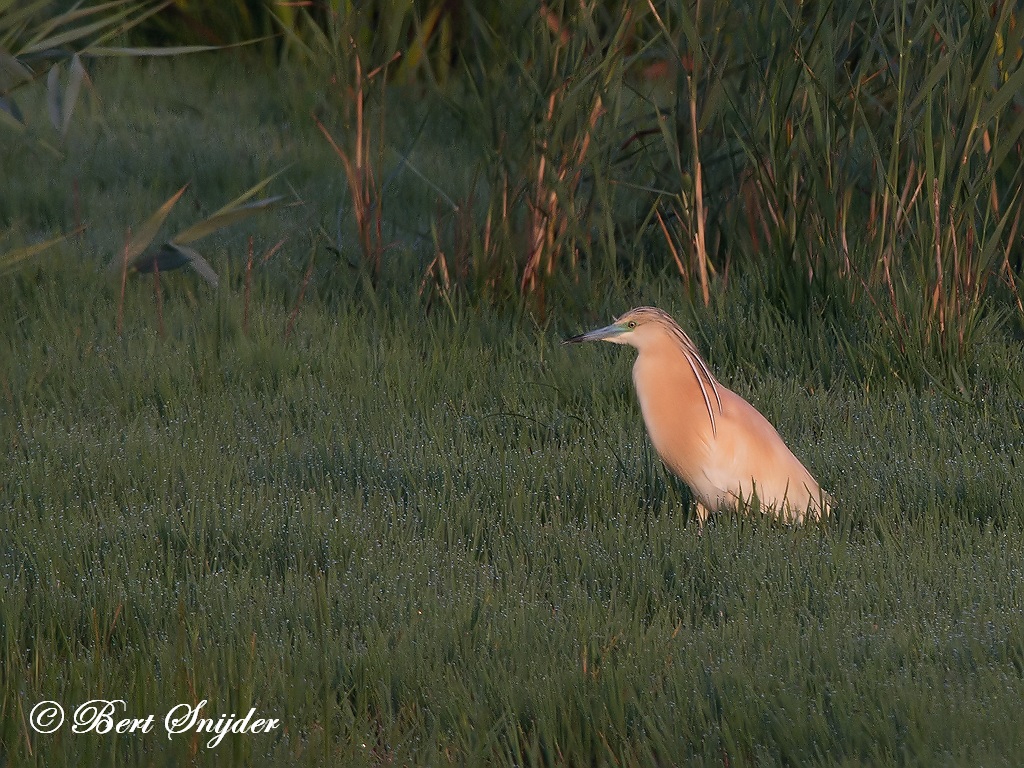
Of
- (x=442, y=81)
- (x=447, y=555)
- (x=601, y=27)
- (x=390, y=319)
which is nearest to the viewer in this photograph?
(x=447, y=555)

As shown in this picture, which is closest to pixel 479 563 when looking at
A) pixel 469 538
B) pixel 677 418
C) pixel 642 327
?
pixel 469 538

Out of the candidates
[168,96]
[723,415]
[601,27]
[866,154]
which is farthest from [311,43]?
[723,415]

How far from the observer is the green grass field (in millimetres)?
2359

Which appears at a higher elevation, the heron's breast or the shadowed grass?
the heron's breast

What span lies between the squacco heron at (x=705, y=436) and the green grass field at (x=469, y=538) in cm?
8

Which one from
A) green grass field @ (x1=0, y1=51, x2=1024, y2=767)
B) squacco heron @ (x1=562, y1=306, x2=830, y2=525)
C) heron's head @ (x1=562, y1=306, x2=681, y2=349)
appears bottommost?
green grass field @ (x1=0, y1=51, x2=1024, y2=767)

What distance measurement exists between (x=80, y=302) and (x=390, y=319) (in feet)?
3.68

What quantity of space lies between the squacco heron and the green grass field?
0.27ft

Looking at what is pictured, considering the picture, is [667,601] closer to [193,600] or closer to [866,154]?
[193,600]

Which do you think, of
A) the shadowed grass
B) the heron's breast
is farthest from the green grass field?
the heron's breast

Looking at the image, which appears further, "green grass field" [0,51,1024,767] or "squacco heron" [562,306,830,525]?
"squacco heron" [562,306,830,525]

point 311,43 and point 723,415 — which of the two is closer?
point 723,415

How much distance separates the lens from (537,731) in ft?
7.72

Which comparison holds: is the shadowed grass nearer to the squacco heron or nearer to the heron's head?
the squacco heron
